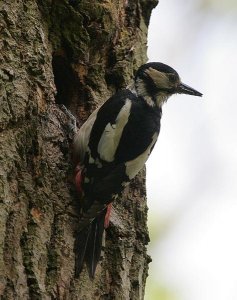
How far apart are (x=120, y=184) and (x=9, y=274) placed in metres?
0.94

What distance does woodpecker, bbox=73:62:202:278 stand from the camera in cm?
290

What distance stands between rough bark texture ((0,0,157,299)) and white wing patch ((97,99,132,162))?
0.16 m

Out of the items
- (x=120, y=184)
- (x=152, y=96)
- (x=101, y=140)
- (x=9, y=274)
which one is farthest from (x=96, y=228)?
(x=152, y=96)

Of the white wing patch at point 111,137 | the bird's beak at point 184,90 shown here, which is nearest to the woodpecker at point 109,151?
the white wing patch at point 111,137

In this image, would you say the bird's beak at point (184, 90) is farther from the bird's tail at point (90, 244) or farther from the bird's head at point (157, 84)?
the bird's tail at point (90, 244)

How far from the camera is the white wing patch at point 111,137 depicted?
3.22m

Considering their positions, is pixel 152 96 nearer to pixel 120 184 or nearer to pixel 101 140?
pixel 101 140

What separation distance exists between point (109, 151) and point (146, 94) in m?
0.61

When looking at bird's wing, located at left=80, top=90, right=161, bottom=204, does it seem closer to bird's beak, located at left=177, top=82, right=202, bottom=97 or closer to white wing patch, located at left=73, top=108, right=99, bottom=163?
white wing patch, located at left=73, top=108, right=99, bottom=163

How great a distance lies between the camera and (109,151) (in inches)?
127

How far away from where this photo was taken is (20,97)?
2.67m

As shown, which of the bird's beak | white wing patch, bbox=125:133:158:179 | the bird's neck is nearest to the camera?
white wing patch, bbox=125:133:158:179

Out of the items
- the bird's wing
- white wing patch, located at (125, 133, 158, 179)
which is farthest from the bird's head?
white wing patch, located at (125, 133, 158, 179)

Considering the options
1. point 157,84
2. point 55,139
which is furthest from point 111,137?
point 157,84
